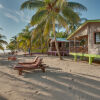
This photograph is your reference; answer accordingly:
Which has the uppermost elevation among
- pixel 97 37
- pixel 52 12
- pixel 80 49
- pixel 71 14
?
pixel 52 12

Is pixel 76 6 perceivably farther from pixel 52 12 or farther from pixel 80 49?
pixel 80 49

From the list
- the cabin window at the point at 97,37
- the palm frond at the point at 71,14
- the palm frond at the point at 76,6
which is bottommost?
the cabin window at the point at 97,37

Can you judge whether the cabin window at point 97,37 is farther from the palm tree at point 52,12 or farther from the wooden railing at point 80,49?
the palm tree at point 52,12

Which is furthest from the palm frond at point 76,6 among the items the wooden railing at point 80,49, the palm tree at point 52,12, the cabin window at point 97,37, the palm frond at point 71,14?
the wooden railing at point 80,49

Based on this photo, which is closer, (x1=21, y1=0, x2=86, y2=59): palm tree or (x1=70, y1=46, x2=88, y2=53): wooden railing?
(x1=70, y1=46, x2=88, y2=53): wooden railing

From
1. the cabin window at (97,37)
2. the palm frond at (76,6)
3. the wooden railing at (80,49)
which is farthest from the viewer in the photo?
the palm frond at (76,6)

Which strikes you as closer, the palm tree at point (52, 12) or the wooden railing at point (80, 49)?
the wooden railing at point (80, 49)

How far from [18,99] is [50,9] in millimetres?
11655

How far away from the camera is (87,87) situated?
3943 millimetres

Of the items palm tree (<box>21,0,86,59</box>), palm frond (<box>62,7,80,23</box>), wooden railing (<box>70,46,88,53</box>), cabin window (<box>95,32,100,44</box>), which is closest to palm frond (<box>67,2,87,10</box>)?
palm tree (<box>21,0,86,59</box>)

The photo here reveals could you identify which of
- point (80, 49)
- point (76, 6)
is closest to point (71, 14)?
point (76, 6)

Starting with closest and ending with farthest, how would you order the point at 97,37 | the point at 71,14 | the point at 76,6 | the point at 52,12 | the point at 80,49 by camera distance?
the point at 97,37, the point at 80,49, the point at 71,14, the point at 52,12, the point at 76,6

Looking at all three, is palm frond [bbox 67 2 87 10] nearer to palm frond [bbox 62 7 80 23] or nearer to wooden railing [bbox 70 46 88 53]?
palm frond [bbox 62 7 80 23]

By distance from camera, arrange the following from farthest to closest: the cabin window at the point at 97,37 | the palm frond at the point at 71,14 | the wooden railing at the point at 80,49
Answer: the palm frond at the point at 71,14 → the wooden railing at the point at 80,49 → the cabin window at the point at 97,37
